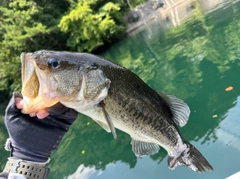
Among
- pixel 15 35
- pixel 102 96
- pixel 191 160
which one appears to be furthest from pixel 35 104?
pixel 15 35

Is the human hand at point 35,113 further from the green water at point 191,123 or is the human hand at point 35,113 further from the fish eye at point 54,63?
the green water at point 191,123

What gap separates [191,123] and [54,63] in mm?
5530

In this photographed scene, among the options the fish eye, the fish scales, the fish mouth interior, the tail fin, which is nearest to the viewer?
the fish mouth interior

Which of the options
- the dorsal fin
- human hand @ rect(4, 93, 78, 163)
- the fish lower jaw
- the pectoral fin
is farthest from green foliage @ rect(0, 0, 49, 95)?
the pectoral fin

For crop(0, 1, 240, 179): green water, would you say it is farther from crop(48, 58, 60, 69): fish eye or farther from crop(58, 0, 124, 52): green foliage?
crop(58, 0, 124, 52): green foliage

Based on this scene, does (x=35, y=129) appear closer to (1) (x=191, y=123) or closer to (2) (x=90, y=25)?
(1) (x=191, y=123)

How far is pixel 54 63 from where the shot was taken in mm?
1923

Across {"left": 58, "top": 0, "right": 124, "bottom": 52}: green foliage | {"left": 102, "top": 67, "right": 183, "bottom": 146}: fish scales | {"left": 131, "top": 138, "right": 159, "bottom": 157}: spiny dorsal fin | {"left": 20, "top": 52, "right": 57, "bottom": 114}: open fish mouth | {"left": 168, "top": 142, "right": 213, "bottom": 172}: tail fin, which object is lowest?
{"left": 58, "top": 0, "right": 124, "bottom": 52}: green foliage

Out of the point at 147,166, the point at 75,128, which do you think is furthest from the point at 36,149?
the point at 75,128

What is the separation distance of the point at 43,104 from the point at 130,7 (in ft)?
98.6

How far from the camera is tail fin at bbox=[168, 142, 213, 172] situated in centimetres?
232

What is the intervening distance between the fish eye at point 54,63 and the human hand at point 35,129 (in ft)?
0.93

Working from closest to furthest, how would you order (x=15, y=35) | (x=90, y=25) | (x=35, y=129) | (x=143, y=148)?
(x=35, y=129)
(x=143, y=148)
(x=90, y=25)
(x=15, y=35)

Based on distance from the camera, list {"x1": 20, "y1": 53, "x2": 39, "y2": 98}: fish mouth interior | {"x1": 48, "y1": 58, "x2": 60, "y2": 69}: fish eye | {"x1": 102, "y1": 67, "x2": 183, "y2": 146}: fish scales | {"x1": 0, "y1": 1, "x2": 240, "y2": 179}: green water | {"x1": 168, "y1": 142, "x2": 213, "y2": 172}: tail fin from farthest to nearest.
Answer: {"x1": 0, "y1": 1, "x2": 240, "y2": 179}: green water < {"x1": 168, "y1": 142, "x2": 213, "y2": 172}: tail fin < {"x1": 102, "y1": 67, "x2": 183, "y2": 146}: fish scales < {"x1": 48, "y1": 58, "x2": 60, "y2": 69}: fish eye < {"x1": 20, "y1": 53, "x2": 39, "y2": 98}: fish mouth interior
